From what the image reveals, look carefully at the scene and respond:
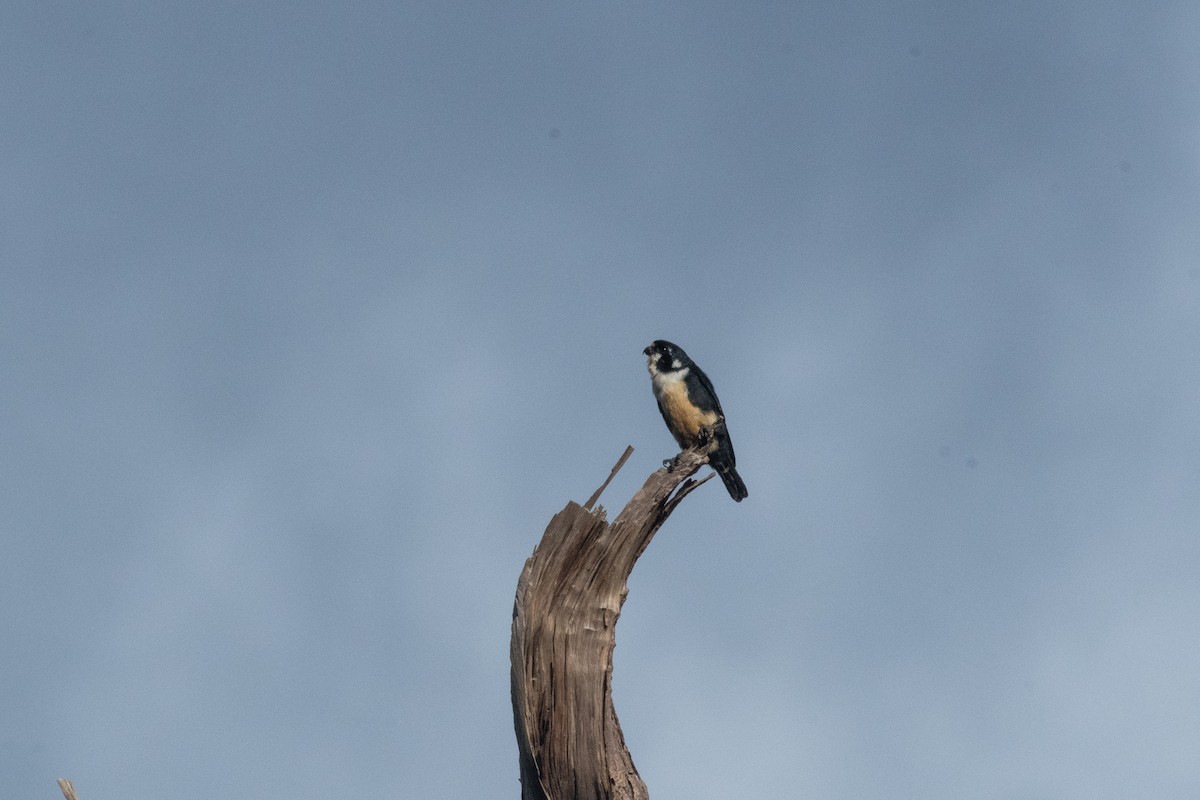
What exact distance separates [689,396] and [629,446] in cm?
458

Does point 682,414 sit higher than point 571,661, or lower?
higher

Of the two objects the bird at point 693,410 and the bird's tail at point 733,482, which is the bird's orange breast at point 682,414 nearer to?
the bird at point 693,410

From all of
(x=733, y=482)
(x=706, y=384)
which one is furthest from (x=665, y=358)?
(x=733, y=482)

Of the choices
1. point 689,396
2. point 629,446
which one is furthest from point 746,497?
point 629,446

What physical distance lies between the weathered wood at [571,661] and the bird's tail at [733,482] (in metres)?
4.92

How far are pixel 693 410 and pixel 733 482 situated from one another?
95cm

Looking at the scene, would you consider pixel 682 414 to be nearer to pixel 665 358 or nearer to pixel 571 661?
pixel 665 358

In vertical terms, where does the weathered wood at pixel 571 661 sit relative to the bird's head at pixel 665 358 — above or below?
below

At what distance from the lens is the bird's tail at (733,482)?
42.8ft

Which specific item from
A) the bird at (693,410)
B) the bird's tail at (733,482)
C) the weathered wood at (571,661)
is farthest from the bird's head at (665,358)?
the weathered wood at (571,661)

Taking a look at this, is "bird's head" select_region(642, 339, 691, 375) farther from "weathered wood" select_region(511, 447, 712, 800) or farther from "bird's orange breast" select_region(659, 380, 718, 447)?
"weathered wood" select_region(511, 447, 712, 800)

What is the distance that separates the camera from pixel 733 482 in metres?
→ 13.1

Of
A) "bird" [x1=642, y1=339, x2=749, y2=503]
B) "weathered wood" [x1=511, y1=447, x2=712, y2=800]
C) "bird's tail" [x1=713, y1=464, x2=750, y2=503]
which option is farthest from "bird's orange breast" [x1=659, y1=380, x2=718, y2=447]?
"weathered wood" [x1=511, y1=447, x2=712, y2=800]

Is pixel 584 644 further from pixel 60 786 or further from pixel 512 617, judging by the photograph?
pixel 60 786
